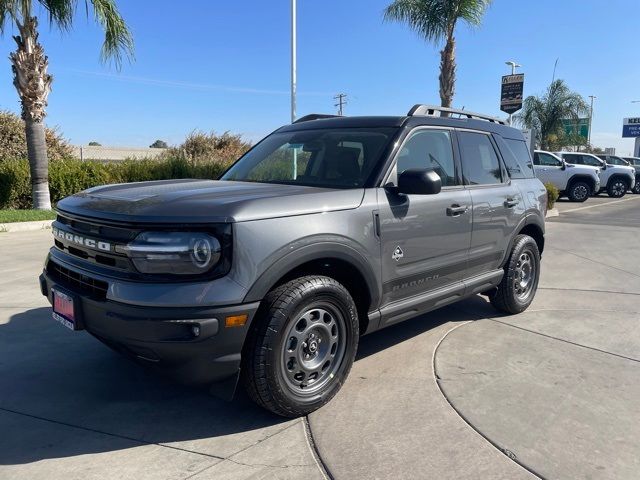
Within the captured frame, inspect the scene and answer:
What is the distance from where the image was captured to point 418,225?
149 inches

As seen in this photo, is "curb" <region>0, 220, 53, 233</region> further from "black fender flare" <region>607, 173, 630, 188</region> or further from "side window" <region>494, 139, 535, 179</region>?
"black fender flare" <region>607, 173, 630, 188</region>

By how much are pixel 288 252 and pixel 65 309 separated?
55.1 inches

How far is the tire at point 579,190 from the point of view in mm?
20516

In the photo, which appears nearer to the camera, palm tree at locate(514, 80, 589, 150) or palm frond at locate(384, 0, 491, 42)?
palm frond at locate(384, 0, 491, 42)

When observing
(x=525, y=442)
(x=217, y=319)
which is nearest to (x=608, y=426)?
(x=525, y=442)

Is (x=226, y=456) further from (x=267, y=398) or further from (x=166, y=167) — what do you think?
(x=166, y=167)

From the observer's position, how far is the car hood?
281 cm

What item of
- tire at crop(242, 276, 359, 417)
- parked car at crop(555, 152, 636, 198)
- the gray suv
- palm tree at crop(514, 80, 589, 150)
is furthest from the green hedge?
palm tree at crop(514, 80, 589, 150)

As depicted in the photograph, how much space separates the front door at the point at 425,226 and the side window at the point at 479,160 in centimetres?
17

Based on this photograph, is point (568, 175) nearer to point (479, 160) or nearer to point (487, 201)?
point (479, 160)

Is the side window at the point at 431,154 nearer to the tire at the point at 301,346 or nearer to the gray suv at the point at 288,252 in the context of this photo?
the gray suv at the point at 288,252

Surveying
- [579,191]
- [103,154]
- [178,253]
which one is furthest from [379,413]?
[103,154]

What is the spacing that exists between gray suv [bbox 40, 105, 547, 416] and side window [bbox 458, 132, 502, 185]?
20 millimetres

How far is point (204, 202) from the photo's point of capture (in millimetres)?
2934
